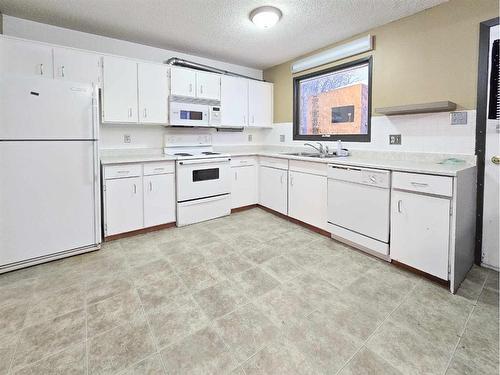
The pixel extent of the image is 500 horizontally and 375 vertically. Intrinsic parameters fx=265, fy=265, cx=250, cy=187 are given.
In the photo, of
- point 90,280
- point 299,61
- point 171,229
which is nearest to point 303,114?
point 299,61

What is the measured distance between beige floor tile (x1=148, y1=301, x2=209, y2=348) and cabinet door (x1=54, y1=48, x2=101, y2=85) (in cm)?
264

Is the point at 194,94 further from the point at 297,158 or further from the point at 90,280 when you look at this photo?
the point at 90,280

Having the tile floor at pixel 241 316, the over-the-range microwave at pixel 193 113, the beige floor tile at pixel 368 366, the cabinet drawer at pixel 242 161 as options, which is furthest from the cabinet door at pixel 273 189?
the beige floor tile at pixel 368 366

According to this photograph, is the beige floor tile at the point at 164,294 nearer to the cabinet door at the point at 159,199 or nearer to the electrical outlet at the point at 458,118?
the cabinet door at the point at 159,199

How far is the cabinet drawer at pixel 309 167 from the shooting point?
10.1 feet

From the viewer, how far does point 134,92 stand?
325 cm

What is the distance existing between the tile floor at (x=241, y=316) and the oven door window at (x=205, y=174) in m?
1.22

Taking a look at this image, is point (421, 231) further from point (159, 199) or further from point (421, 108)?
point (159, 199)

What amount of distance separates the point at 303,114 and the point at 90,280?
11.8 ft

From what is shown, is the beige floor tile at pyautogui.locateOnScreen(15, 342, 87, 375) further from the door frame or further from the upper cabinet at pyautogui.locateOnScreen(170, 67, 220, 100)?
the door frame

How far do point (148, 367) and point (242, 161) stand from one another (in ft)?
10.1

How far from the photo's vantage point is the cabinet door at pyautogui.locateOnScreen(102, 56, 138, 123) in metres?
3.07

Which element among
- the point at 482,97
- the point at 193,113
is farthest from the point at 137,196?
the point at 482,97

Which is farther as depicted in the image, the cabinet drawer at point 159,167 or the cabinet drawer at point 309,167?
the cabinet drawer at point 159,167
